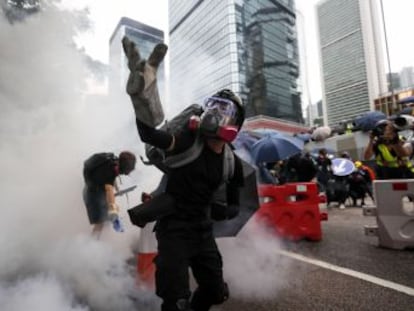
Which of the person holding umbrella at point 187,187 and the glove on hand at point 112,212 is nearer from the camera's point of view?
the person holding umbrella at point 187,187

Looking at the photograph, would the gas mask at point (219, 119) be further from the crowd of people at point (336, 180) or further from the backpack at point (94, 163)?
the crowd of people at point (336, 180)

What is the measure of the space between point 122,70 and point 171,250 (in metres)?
4.26

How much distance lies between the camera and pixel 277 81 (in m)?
27.5

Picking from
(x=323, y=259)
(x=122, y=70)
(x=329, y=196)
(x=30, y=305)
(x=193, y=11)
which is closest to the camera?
(x=30, y=305)

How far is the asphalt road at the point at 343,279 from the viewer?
2328mm

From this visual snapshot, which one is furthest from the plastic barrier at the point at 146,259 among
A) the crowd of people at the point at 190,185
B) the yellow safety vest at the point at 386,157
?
the yellow safety vest at the point at 386,157

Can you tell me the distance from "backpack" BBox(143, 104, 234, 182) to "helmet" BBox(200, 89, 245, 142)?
0.07 m

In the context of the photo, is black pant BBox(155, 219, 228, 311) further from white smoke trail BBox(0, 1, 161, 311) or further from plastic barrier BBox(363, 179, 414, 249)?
plastic barrier BBox(363, 179, 414, 249)

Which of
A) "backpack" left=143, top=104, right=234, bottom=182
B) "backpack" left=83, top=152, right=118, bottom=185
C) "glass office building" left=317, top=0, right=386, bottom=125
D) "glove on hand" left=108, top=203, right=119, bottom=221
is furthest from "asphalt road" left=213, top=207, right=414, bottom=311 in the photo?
"glass office building" left=317, top=0, right=386, bottom=125

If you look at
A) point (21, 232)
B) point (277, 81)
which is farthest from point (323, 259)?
point (277, 81)

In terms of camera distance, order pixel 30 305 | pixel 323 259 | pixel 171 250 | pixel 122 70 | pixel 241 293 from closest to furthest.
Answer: pixel 171 250
pixel 30 305
pixel 241 293
pixel 323 259
pixel 122 70

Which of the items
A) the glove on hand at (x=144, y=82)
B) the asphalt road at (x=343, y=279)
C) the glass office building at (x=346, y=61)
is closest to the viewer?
the glove on hand at (x=144, y=82)

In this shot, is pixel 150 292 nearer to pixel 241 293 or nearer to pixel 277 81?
pixel 241 293

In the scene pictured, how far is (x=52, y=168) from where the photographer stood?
485cm
